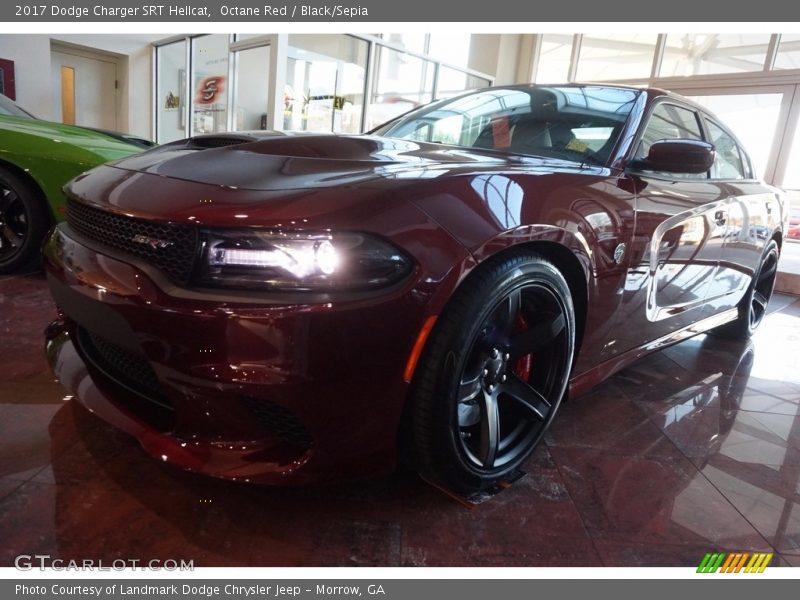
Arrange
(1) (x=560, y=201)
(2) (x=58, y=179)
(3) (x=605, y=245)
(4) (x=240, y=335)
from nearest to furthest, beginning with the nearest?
(4) (x=240, y=335) < (1) (x=560, y=201) < (3) (x=605, y=245) < (2) (x=58, y=179)

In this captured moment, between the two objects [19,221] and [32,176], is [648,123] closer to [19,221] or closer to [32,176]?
[32,176]

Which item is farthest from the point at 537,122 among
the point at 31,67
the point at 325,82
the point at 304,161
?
the point at 31,67

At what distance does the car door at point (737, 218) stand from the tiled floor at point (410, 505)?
799 millimetres

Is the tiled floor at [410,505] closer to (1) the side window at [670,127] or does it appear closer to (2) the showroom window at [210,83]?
(1) the side window at [670,127]

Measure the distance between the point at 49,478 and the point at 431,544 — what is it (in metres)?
1.02

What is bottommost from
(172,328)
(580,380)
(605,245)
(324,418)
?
(580,380)

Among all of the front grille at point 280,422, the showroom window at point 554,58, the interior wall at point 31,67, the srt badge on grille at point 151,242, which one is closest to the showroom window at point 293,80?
the interior wall at point 31,67

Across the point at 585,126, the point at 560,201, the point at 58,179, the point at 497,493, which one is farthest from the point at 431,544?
the point at 58,179

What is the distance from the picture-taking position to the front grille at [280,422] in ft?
3.92

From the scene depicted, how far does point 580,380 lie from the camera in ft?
6.22

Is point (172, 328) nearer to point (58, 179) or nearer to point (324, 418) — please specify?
point (324, 418)

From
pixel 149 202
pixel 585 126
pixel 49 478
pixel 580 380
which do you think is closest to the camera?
pixel 149 202

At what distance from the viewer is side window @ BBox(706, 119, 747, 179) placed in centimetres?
276

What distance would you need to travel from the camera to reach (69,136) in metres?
3.37
